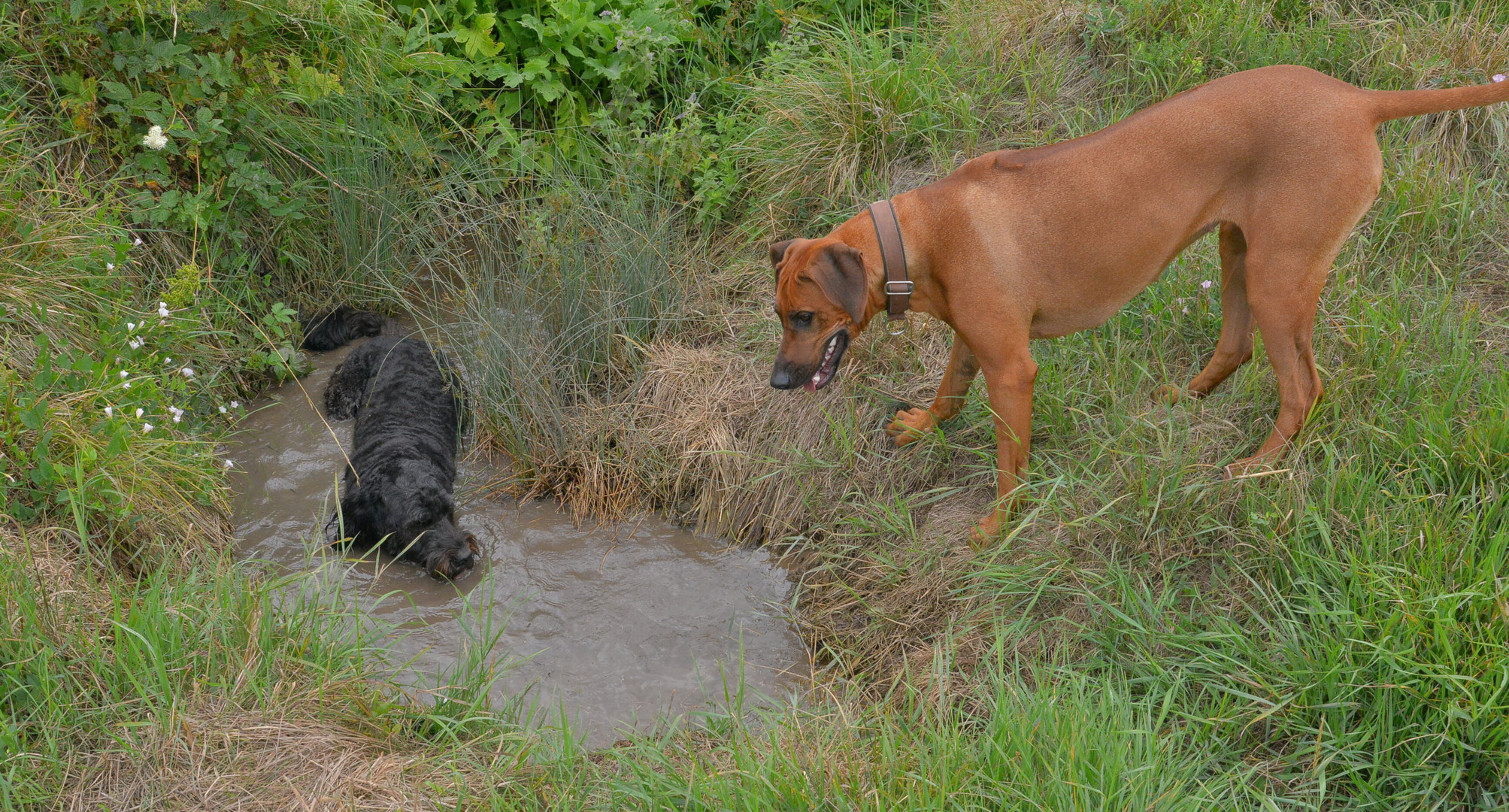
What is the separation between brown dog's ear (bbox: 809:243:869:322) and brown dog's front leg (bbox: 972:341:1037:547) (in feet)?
1.84

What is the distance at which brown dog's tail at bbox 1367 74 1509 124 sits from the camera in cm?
308

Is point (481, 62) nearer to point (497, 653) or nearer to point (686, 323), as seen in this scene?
point (686, 323)

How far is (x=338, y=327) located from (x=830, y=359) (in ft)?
10.2

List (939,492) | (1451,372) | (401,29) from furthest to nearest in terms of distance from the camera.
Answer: (401,29), (939,492), (1451,372)

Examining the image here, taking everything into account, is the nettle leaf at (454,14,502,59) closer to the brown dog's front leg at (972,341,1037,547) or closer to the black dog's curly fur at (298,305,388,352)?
the black dog's curly fur at (298,305,388,352)

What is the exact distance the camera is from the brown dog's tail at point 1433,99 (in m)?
3.08

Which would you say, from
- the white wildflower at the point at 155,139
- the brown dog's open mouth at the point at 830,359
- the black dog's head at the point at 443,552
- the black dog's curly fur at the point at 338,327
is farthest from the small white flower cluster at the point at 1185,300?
the white wildflower at the point at 155,139

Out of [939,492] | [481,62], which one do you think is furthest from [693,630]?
[481,62]

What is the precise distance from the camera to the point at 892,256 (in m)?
3.47

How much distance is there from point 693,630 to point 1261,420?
2.21m

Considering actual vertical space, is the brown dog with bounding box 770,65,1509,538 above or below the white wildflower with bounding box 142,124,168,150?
below

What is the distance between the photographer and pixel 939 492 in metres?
3.97

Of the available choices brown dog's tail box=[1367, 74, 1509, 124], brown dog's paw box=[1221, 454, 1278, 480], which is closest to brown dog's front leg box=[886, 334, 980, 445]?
brown dog's paw box=[1221, 454, 1278, 480]

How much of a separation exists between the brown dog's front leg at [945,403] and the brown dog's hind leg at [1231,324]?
72 cm
